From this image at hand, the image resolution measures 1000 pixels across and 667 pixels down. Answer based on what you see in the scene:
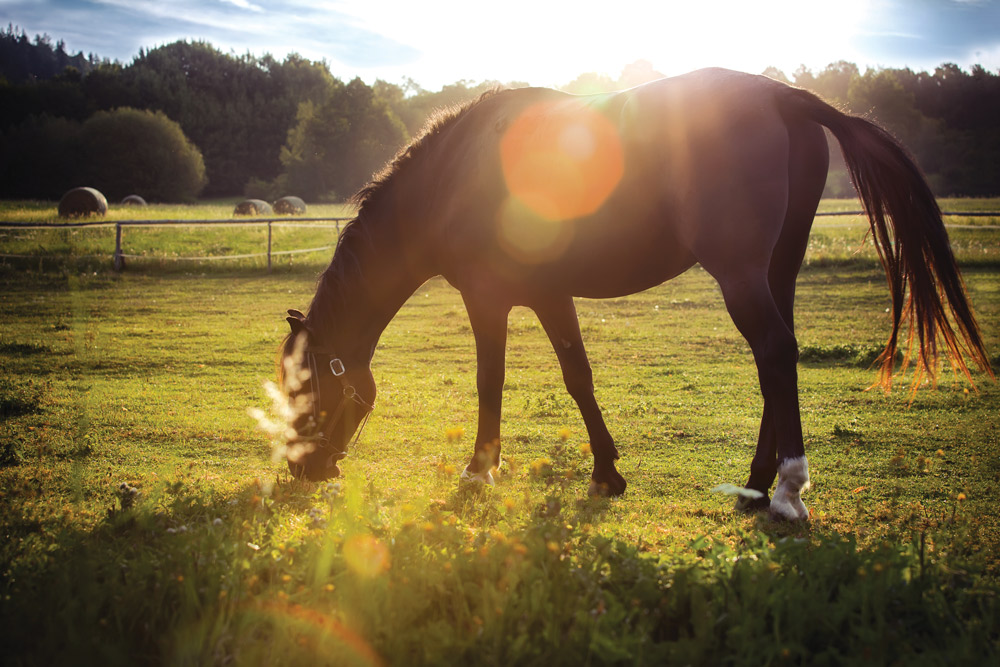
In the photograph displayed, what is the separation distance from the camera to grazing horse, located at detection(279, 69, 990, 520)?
3557 mm

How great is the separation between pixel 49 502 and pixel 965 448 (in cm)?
652

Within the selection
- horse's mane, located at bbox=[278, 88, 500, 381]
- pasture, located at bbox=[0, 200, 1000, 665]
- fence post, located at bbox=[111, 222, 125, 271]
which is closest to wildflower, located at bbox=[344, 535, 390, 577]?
pasture, located at bbox=[0, 200, 1000, 665]

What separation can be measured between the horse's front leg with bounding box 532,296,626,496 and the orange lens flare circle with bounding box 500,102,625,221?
724mm

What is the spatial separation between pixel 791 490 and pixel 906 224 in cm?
163

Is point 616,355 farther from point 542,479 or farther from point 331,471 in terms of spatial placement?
point 331,471

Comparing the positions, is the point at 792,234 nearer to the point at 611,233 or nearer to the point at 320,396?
the point at 611,233

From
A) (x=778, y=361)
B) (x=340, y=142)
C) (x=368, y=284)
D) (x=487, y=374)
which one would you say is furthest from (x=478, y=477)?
(x=340, y=142)

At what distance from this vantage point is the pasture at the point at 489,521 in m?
2.12

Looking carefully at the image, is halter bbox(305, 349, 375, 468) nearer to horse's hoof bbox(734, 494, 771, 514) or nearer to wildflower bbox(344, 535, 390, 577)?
wildflower bbox(344, 535, 390, 577)

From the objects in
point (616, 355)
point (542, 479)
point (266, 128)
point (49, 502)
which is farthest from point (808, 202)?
point (266, 128)

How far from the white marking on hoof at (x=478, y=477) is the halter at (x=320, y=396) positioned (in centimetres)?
78

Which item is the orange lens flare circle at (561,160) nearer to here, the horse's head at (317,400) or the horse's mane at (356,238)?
the horse's mane at (356,238)

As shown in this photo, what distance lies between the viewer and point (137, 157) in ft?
204

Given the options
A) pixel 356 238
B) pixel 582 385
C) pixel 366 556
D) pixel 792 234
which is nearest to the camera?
pixel 366 556
